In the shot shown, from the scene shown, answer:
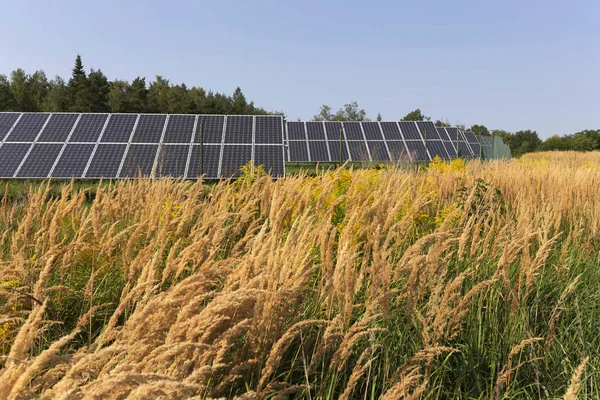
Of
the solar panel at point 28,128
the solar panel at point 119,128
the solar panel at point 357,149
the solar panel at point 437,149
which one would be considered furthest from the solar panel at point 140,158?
the solar panel at point 437,149

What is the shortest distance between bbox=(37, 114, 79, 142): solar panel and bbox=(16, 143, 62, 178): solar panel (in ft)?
1.30

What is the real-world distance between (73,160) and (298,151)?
10.7m

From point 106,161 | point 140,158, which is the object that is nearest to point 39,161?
point 106,161

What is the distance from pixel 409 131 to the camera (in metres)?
20.2

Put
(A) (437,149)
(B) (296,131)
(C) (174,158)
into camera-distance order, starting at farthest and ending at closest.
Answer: (B) (296,131) < (A) (437,149) < (C) (174,158)

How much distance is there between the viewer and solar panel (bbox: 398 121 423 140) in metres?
19.6

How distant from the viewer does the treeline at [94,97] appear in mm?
41812

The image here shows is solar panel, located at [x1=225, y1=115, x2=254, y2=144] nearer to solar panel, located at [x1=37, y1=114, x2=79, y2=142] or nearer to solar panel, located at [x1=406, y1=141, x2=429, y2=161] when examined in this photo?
solar panel, located at [x1=37, y1=114, x2=79, y2=142]

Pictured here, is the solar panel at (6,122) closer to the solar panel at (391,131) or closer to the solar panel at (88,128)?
the solar panel at (88,128)

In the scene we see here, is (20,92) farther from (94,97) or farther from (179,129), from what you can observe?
(179,129)

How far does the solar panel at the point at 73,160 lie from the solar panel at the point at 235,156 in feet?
10.3

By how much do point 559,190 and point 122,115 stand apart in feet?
39.2

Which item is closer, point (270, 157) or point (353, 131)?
point (270, 157)

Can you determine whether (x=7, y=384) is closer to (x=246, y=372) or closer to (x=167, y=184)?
(x=246, y=372)
